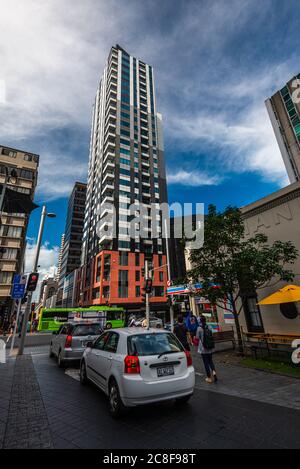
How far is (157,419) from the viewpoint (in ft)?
13.2

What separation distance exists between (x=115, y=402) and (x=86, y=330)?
15.9 ft

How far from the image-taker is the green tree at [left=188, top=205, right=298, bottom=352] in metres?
9.28

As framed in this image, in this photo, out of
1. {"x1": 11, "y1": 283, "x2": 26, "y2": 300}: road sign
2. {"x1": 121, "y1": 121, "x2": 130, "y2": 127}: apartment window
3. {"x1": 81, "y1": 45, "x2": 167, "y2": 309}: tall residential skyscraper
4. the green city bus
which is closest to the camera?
{"x1": 11, "y1": 283, "x2": 26, "y2": 300}: road sign

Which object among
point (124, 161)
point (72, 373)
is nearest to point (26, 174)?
point (124, 161)

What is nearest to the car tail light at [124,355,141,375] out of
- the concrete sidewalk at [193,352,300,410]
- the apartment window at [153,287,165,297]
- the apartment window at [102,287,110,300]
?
the concrete sidewalk at [193,352,300,410]

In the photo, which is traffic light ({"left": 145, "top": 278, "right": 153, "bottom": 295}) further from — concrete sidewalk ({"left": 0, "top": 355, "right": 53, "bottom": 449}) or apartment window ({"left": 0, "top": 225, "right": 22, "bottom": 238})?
apartment window ({"left": 0, "top": 225, "right": 22, "bottom": 238})

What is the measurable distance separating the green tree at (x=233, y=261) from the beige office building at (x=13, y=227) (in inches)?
1296

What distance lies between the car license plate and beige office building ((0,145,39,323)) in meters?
Answer: 36.9

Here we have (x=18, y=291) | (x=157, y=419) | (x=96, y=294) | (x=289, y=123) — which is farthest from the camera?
(x=96, y=294)

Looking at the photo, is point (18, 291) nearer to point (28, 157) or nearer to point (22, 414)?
point (22, 414)

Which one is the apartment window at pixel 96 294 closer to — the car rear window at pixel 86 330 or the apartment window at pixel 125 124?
the car rear window at pixel 86 330

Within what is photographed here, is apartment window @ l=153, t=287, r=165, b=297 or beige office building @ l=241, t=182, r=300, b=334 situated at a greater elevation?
apartment window @ l=153, t=287, r=165, b=297

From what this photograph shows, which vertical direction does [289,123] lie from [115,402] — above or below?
above
